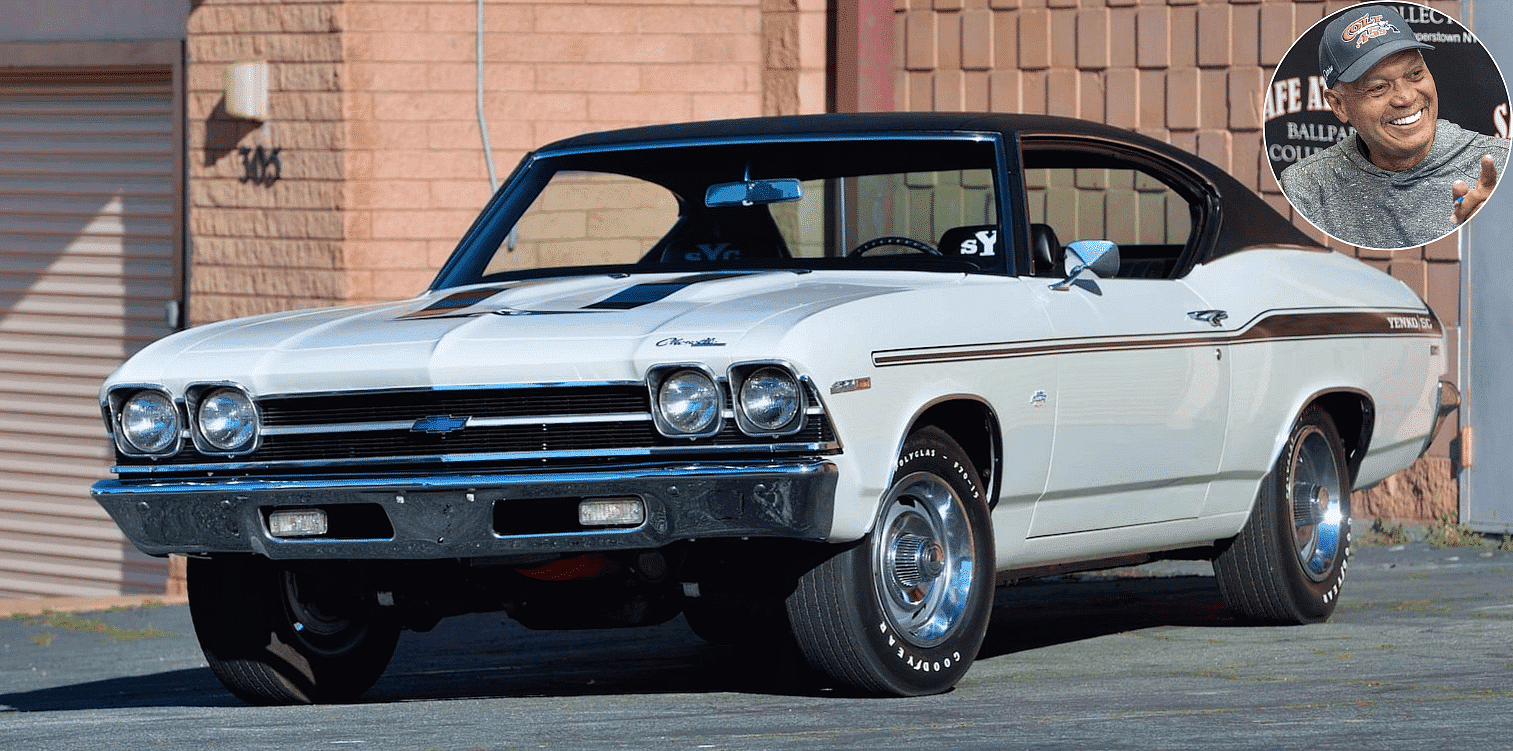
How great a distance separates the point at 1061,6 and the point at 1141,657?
20.9 ft

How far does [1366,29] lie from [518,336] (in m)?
7.18

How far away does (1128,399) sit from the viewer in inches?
254

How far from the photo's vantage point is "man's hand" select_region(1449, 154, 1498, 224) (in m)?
10.9

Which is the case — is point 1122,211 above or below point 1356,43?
below

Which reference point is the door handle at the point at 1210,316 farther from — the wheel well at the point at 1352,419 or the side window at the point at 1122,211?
the wheel well at the point at 1352,419

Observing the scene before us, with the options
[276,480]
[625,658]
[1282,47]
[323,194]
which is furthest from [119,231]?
[276,480]

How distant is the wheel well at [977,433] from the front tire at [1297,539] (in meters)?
1.61

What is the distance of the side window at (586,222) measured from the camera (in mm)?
6828

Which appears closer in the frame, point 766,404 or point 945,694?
point 766,404

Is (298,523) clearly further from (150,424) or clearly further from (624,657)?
(624,657)

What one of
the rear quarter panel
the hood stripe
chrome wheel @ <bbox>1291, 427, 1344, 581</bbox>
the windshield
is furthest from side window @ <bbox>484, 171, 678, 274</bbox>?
chrome wheel @ <bbox>1291, 427, 1344, 581</bbox>

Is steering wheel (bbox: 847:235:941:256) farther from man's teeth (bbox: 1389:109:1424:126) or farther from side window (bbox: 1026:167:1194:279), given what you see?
man's teeth (bbox: 1389:109:1424:126)

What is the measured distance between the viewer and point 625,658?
24.3 ft

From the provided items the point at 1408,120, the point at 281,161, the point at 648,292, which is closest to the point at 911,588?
the point at 648,292
